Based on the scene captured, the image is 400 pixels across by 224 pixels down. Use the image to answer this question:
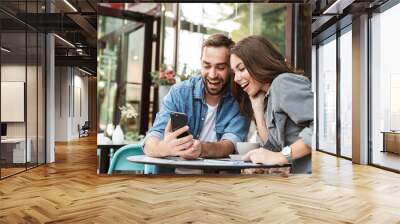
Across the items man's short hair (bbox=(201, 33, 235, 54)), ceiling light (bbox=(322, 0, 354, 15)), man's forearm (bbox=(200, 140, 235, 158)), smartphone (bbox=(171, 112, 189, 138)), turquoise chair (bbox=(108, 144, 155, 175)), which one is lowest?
turquoise chair (bbox=(108, 144, 155, 175))

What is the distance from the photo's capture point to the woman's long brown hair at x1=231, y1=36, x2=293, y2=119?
5898 millimetres

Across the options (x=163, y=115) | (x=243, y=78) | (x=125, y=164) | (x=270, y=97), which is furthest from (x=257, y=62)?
(x=125, y=164)

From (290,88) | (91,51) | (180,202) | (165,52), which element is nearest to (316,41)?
(290,88)

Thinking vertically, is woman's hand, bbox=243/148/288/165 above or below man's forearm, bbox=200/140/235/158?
below

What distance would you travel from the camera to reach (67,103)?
15086mm

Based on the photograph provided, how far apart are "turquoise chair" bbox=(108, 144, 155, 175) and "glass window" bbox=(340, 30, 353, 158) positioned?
4.67 m

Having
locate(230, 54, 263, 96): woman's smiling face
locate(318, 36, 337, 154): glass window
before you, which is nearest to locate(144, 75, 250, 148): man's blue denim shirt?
locate(230, 54, 263, 96): woman's smiling face

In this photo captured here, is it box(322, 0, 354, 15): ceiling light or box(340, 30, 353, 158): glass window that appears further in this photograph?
box(340, 30, 353, 158): glass window

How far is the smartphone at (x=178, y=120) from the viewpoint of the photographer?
19.2ft

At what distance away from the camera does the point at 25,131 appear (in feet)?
22.4

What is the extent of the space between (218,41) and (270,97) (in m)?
1.10

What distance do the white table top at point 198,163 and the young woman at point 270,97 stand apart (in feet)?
0.51

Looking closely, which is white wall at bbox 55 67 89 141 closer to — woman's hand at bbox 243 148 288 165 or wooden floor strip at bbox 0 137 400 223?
wooden floor strip at bbox 0 137 400 223

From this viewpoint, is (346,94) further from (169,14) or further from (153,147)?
(153,147)
